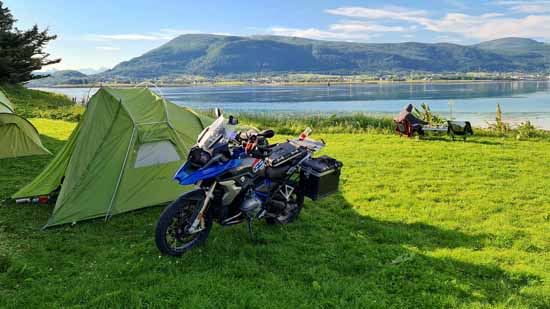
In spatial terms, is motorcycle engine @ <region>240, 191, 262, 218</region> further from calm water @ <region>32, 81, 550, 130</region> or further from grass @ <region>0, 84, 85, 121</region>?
grass @ <region>0, 84, 85, 121</region>

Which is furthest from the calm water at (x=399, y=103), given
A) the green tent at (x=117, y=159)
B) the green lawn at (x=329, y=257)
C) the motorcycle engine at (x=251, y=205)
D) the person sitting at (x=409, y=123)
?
the person sitting at (x=409, y=123)

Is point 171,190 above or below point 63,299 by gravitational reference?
above

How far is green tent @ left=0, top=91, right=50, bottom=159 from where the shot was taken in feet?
32.2

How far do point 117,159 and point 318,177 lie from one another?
3.01 m

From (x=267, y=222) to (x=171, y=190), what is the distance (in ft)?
5.81

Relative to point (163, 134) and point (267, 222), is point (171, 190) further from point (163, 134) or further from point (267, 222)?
point (267, 222)

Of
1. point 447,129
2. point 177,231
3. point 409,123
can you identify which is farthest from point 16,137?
point 447,129

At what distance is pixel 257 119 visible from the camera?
1823cm

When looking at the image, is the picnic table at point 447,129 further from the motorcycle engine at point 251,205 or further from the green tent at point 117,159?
the motorcycle engine at point 251,205

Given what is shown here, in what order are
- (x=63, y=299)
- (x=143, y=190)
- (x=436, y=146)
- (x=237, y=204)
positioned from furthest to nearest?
(x=436, y=146) < (x=143, y=190) < (x=237, y=204) < (x=63, y=299)

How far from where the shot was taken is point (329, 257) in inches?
182

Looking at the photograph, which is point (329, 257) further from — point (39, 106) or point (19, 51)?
point (19, 51)

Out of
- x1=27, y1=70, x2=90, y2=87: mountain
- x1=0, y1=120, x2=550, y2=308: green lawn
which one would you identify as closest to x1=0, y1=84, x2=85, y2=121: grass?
x1=0, y1=120, x2=550, y2=308: green lawn

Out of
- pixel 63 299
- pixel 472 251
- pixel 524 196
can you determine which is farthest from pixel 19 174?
pixel 524 196
